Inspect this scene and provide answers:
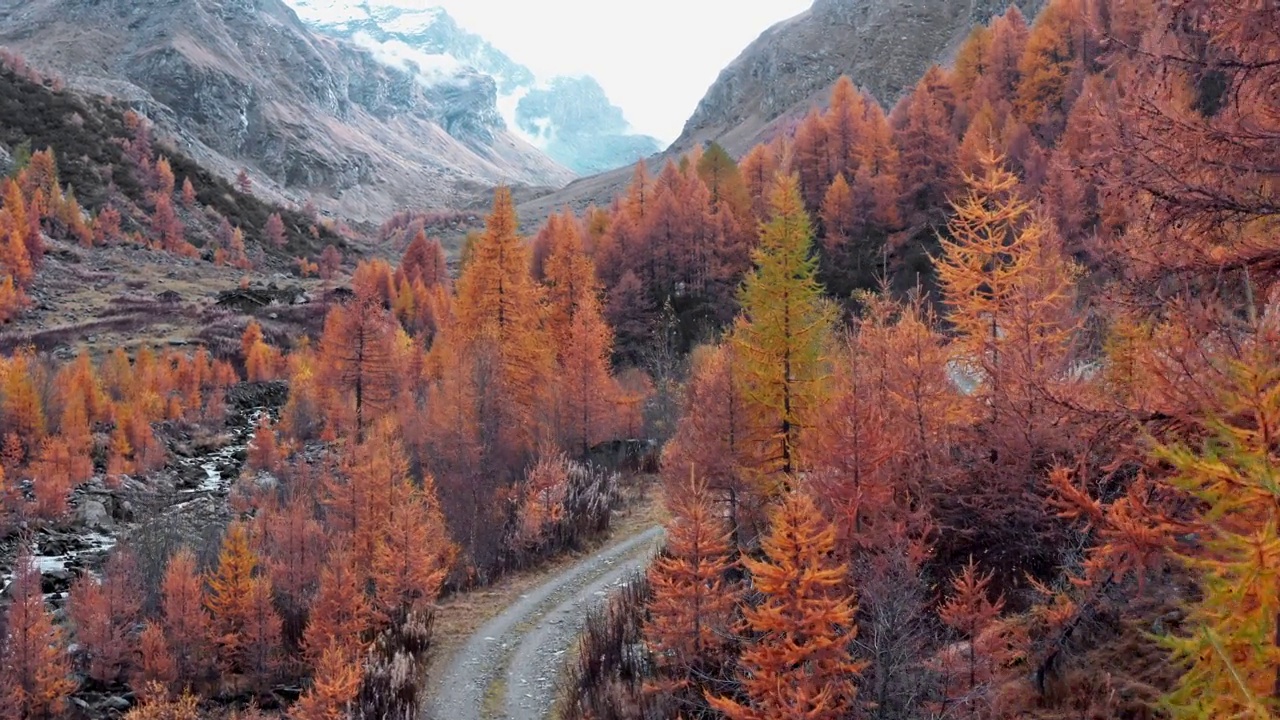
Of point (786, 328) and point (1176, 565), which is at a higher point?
point (786, 328)

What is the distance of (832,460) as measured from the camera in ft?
38.4

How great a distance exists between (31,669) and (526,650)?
1372 centimetres

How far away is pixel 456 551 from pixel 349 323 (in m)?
15.6

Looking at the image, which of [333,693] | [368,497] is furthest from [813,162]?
[333,693]

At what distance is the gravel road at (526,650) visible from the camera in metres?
13.5

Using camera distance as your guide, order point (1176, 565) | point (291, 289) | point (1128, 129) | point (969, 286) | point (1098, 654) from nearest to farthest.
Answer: point (1128, 129)
point (1098, 654)
point (1176, 565)
point (969, 286)
point (291, 289)

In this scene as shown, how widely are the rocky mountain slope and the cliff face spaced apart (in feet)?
0.62

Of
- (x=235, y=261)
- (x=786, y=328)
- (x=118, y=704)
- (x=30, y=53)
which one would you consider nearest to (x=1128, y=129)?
(x=786, y=328)

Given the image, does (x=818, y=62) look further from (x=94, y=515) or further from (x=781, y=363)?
(x=781, y=363)

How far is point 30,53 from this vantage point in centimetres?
19738

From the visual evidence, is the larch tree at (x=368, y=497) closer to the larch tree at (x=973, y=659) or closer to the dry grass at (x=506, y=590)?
the dry grass at (x=506, y=590)

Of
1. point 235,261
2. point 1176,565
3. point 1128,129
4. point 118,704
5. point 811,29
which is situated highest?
point 811,29

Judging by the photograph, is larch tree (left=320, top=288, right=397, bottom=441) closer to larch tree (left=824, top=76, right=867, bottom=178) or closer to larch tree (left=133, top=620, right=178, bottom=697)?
larch tree (left=133, top=620, right=178, bottom=697)

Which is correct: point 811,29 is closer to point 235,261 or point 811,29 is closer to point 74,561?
point 235,261
